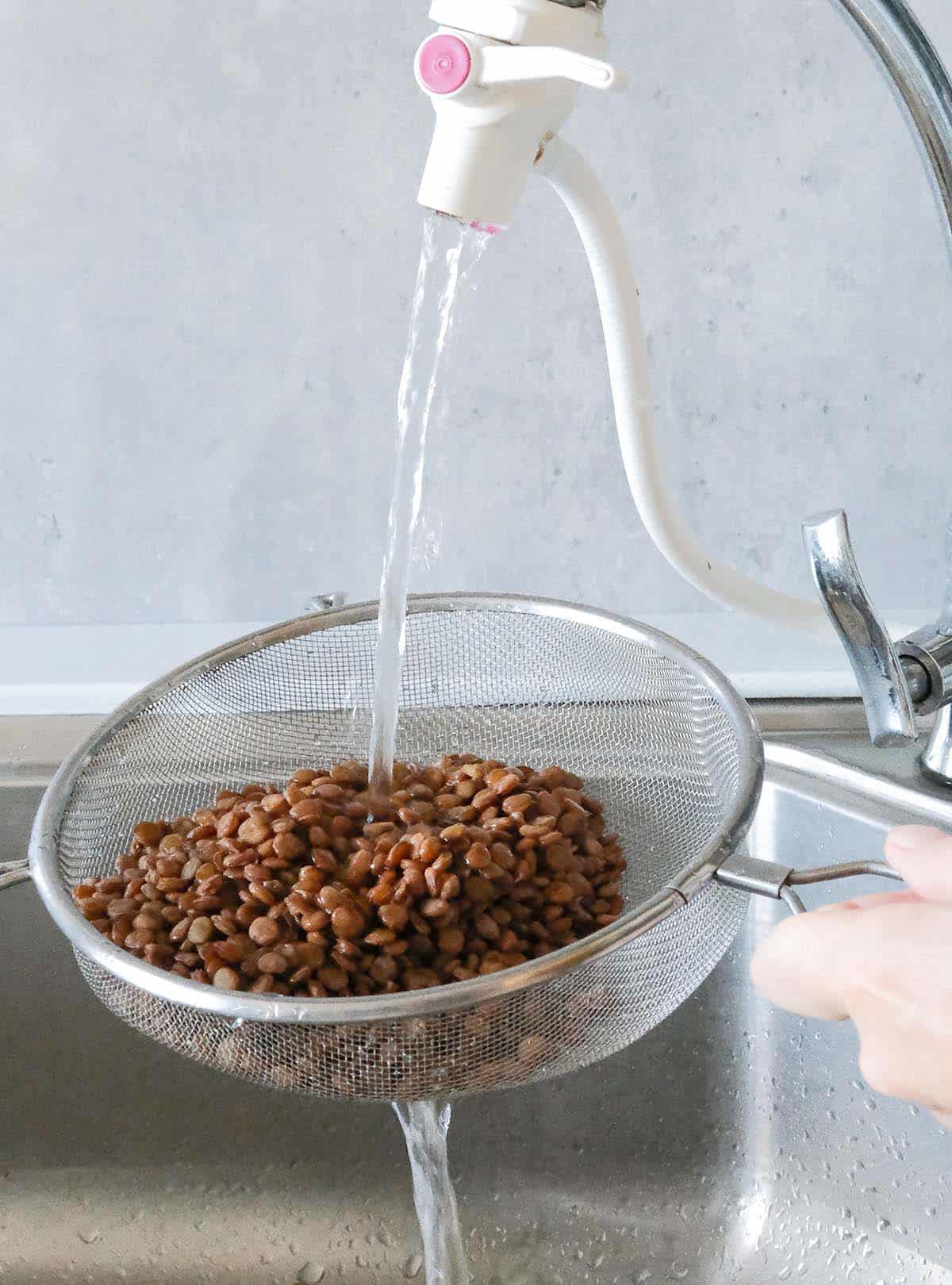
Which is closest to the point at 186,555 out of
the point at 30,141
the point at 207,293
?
the point at 207,293

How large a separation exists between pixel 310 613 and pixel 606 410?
10.3 inches

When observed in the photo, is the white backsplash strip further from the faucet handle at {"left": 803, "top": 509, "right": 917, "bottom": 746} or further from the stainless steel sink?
the faucet handle at {"left": 803, "top": 509, "right": 917, "bottom": 746}

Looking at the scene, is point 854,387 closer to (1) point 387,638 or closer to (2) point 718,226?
(2) point 718,226

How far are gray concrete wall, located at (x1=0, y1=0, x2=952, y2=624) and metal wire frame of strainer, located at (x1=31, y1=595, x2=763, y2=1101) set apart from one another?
16 centimetres

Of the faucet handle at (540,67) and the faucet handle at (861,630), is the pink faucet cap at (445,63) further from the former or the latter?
the faucet handle at (861,630)

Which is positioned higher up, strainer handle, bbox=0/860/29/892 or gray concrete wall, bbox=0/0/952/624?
Answer: gray concrete wall, bbox=0/0/952/624

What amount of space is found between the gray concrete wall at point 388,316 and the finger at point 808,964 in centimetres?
59

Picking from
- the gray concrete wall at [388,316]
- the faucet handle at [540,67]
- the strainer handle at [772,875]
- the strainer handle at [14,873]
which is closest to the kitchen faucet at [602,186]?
the faucet handle at [540,67]

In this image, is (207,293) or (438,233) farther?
(207,293)

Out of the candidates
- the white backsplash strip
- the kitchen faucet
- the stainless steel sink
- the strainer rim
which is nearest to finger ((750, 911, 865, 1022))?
the strainer rim

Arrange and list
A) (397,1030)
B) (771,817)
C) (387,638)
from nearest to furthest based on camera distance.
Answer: (397,1030)
(387,638)
(771,817)

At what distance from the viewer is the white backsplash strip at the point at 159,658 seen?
89cm

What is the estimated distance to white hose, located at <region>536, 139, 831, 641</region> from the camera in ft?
1.94

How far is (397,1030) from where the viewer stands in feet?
1.79
